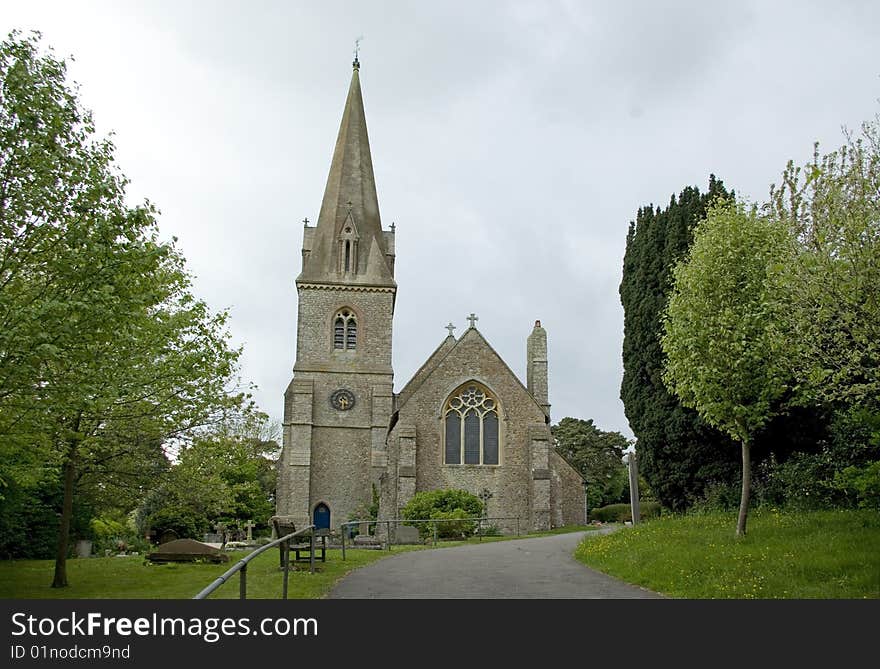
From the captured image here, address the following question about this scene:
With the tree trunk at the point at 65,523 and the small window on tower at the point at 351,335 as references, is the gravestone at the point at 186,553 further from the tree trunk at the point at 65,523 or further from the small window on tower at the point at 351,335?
the small window on tower at the point at 351,335

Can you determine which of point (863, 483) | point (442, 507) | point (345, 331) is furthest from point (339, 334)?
point (863, 483)

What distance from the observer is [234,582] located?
41.9 ft

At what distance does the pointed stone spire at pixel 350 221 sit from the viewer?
41688mm

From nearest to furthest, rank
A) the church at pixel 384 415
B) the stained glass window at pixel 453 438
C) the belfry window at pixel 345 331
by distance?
the church at pixel 384 415, the stained glass window at pixel 453 438, the belfry window at pixel 345 331

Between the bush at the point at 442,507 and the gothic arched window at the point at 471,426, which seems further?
the gothic arched window at the point at 471,426

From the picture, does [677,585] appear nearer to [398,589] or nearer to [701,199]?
[398,589]

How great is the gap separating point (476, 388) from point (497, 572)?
2405cm

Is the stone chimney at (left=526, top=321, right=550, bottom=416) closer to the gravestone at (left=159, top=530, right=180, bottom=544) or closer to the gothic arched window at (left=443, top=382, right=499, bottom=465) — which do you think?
the gothic arched window at (left=443, top=382, right=499, bottom=465)

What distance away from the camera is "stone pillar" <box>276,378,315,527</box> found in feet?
122

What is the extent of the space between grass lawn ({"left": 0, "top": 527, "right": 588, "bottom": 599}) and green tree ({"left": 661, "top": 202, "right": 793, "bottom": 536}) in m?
7.49

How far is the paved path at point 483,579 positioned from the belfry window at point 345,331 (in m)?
23.5

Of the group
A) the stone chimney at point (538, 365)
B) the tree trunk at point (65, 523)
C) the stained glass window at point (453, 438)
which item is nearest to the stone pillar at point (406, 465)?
the stained glass window at point (453, 438)

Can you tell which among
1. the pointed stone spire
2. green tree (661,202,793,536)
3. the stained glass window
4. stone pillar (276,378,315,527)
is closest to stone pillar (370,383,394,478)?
stone pillar (276,378,315,527)
